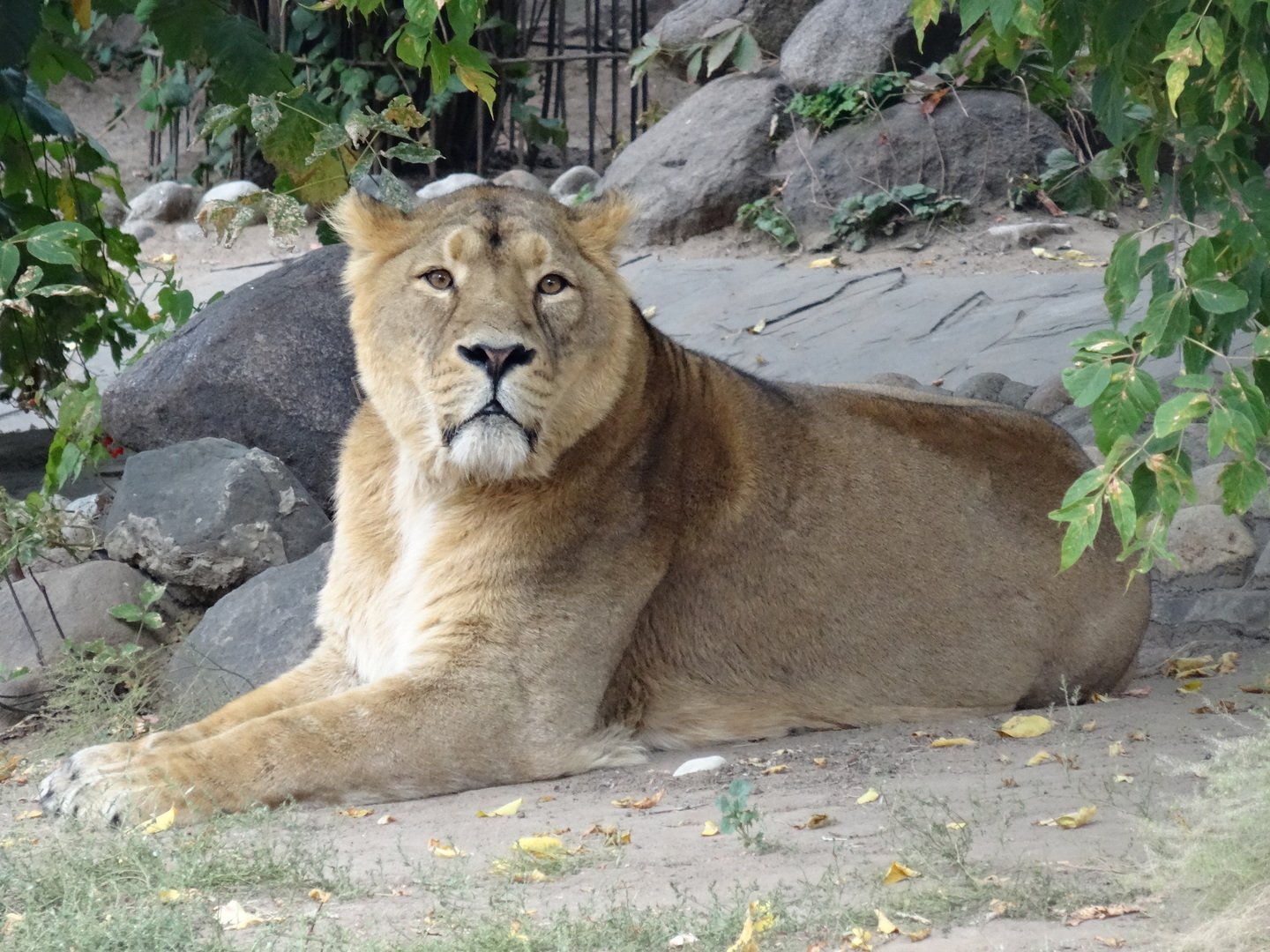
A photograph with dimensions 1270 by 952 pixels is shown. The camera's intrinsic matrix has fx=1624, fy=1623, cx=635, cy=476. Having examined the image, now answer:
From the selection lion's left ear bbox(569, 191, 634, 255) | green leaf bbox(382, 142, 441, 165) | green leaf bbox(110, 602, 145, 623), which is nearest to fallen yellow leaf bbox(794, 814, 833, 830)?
lion's left ear bbox(569, 191, 634, 255)

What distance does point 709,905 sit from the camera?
125 inches

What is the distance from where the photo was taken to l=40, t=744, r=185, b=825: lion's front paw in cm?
416

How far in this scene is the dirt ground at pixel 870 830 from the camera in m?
3.06

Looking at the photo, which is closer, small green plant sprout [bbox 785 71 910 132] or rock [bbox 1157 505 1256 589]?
rock [bbox 1157 505 1256 589]

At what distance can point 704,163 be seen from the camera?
12.6 meters

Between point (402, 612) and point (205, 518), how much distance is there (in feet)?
6.73

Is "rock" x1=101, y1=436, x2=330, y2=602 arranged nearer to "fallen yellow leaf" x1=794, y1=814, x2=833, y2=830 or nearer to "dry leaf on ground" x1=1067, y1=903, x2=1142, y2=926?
"fallen yellow leaf" x1=794, y1=814, x2=833, y2=830

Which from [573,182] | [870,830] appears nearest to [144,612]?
[870,830]

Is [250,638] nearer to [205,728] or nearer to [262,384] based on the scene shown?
[205,728]

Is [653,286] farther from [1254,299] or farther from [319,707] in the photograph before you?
[1254,299]

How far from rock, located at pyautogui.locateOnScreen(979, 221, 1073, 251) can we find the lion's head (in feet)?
22.7

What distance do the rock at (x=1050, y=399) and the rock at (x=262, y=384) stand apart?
3371 millimetres

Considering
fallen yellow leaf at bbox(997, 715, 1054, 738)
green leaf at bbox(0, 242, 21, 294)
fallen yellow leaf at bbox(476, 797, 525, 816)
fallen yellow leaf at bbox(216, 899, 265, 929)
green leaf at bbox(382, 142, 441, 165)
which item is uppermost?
green leaf at bbox(382, 142, 441, 165)

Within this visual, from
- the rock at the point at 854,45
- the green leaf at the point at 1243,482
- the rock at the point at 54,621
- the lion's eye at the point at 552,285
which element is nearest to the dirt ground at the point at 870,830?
the rock at the point at 54,621
